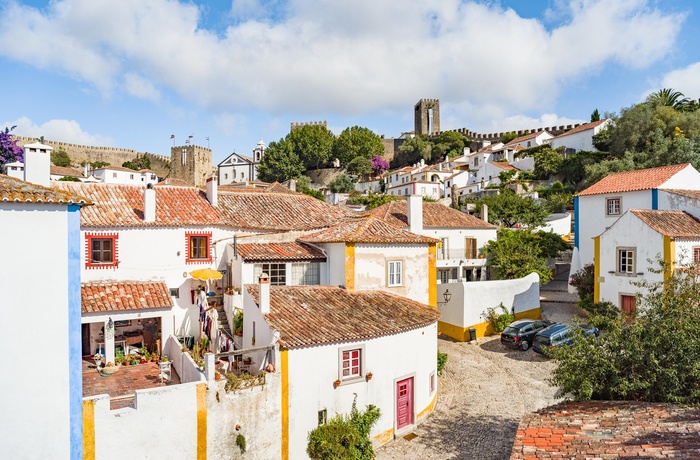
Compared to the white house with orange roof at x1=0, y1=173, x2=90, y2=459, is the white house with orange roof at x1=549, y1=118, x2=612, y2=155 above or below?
above

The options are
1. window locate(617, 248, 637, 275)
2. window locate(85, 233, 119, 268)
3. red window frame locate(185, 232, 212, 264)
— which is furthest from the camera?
window locate(617, 248, 637, 275)

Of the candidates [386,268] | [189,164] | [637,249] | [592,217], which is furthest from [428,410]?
[189,164]

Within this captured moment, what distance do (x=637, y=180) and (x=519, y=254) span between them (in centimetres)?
899

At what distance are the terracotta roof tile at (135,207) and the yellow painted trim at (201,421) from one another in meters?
10.6

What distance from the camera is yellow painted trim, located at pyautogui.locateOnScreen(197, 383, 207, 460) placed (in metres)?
13.5

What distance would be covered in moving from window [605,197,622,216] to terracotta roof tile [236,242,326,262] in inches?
842

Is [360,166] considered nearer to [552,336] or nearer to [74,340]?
[552,336]

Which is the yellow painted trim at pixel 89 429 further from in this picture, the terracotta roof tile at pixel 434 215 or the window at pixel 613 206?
the window at pixel 613 206

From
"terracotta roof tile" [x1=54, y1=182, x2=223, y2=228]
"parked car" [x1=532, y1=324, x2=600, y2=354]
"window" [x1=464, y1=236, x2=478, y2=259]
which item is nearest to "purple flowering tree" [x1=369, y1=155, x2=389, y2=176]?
"window" [x1=464, y1=236, x2=478, y2=259]

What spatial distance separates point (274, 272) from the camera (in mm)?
21453

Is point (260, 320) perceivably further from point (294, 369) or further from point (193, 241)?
point (193, 241)

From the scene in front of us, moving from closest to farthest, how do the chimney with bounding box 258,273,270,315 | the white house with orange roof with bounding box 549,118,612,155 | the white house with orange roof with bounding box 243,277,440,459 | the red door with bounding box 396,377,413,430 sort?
1. the white house with orange roof with bounding box 243,277,440,459
2. the chimney with bounding box 258,273,270,315
3. the red door with bounding box 396,377,413,430
4. the white house with orange roof with bounding box 549,118,612,155

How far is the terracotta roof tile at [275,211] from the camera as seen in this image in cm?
2531

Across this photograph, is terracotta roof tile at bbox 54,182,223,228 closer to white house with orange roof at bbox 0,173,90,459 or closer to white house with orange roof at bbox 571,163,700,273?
white house with orange roof at bbox 0,173,90,459
